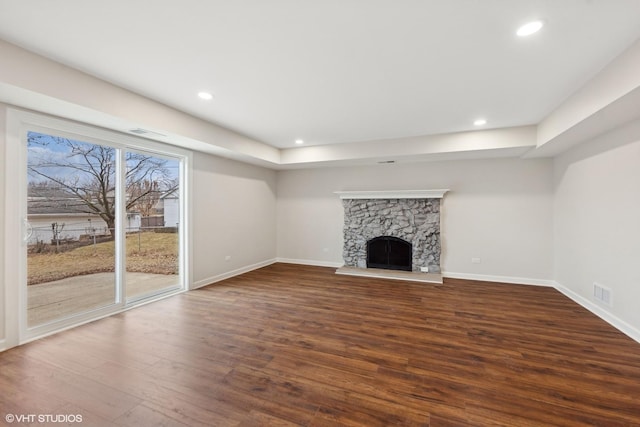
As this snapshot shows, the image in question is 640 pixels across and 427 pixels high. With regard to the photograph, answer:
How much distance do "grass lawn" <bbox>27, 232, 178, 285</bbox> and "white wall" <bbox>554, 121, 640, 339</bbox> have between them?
231 inches

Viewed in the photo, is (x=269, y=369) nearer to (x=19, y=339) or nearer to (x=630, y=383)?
(x=19, y=339)

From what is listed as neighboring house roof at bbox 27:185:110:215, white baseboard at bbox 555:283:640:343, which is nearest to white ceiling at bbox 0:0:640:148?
neighboring house roof at bbox 27:185:110:215

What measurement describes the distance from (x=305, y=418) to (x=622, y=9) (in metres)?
3.26

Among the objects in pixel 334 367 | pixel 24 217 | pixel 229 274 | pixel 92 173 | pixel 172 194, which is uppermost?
pixel 92 173

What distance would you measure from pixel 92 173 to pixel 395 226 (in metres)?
5.04

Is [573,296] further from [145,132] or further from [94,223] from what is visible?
[94,223]

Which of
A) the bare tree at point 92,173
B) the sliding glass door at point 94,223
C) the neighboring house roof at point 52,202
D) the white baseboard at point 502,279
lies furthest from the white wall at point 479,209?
the neighboring house roof at point 52,202

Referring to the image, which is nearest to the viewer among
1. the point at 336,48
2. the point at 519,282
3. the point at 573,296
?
the point at 336,48

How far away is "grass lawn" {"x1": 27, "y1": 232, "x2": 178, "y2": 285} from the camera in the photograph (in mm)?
2863

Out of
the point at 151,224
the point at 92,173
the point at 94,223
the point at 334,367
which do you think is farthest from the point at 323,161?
the point at 334,367

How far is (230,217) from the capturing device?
5.21 meters

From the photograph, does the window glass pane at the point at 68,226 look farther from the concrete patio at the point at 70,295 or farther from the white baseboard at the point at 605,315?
the white baseboard at the point at 605,315

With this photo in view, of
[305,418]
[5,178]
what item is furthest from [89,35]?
[305,418]

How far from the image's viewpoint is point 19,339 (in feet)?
8.38
